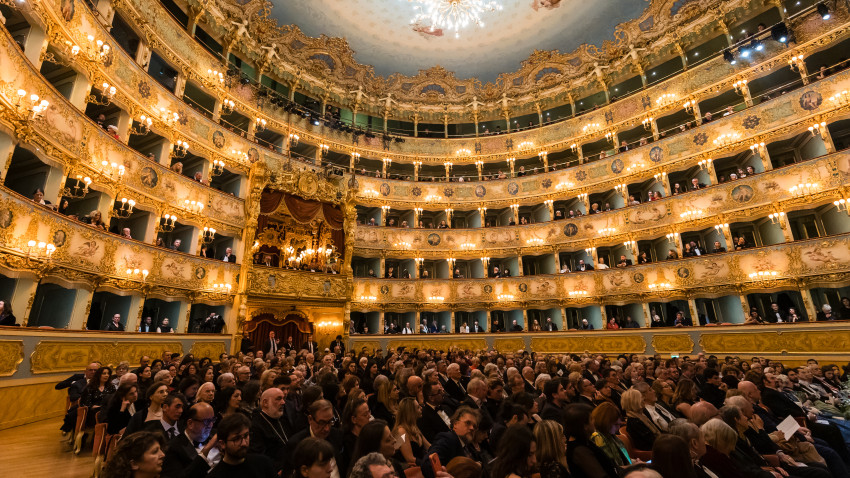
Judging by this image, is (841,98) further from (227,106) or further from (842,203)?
(227,106)

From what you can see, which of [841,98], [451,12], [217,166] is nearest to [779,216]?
[841,98]

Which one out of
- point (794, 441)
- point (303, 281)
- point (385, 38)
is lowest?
point (794, 441)

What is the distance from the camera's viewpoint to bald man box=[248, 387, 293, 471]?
385 cm

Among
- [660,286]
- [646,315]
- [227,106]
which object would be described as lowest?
[646,315]

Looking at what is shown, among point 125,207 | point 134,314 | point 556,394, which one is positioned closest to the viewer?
point 556,394

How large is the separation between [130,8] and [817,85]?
2572cm

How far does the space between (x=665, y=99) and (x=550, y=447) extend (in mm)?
22668

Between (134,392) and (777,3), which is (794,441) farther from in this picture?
(777,3)

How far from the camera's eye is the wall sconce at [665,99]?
20.3m

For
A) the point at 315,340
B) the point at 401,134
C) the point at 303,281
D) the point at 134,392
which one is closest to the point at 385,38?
the point at 401,134

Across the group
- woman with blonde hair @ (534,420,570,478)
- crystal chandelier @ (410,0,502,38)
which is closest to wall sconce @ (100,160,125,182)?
woman with blonde hair @ (534,420,570,478)

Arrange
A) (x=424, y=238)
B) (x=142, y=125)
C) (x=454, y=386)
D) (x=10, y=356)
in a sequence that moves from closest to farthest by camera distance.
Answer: (x=454, y=386), (x=10, y=356), (x=142, y=125), (x=424, y=238)

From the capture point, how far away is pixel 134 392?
4.85 metres

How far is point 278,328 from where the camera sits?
19.3 m
